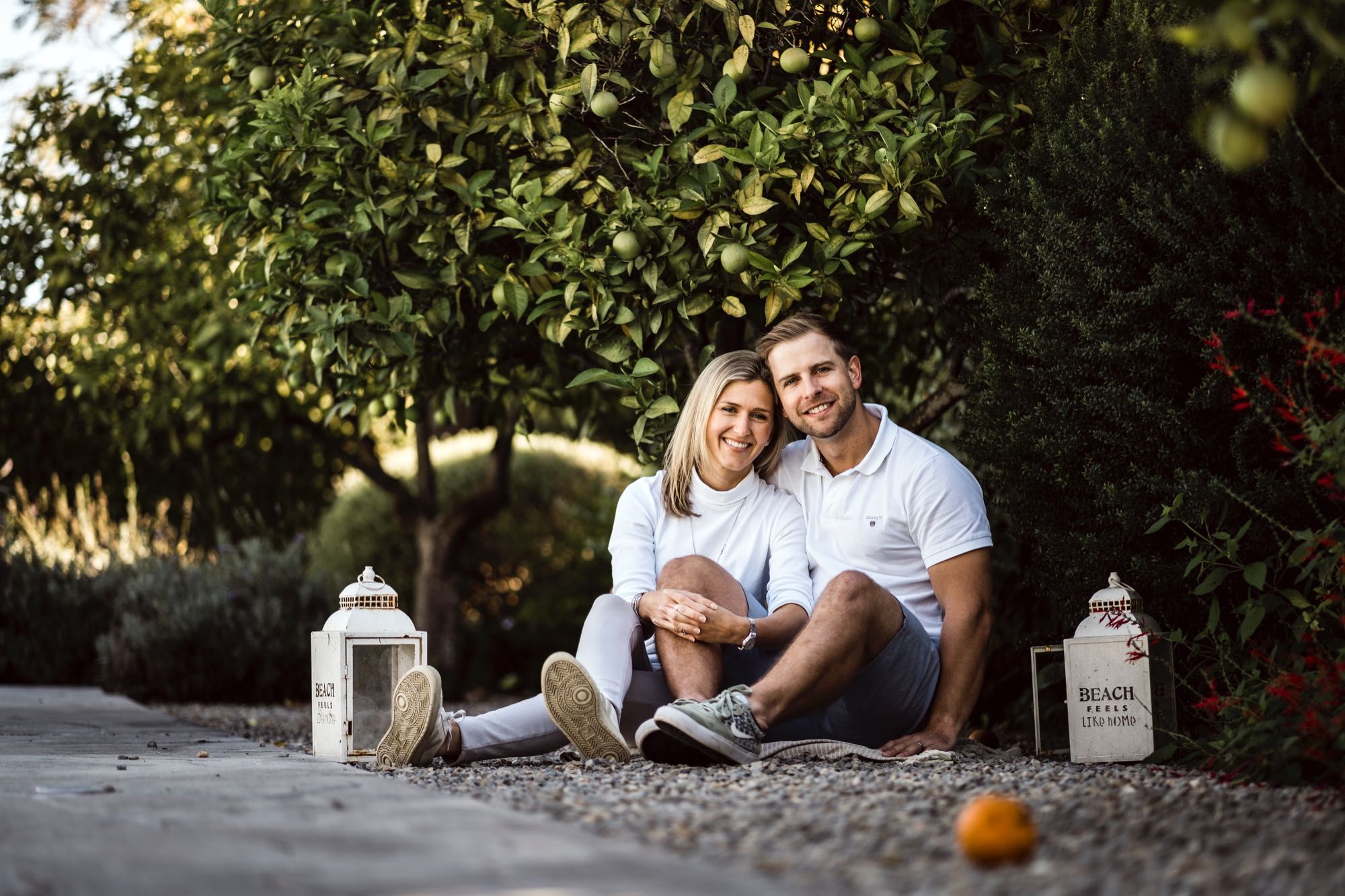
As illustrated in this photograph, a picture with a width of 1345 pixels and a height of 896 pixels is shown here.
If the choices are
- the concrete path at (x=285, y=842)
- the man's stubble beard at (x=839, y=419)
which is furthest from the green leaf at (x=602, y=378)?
the concrete path at (x=285, y=842)

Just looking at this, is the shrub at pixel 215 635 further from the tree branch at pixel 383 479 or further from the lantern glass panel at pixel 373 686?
the lantern glass panel at pixel 373 686

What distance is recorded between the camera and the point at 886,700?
3695 millimetres

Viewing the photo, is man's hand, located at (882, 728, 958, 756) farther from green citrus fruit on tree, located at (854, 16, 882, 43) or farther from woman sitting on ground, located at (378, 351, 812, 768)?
green citrus fruit on tree, located at (854, 16, 882, 43)

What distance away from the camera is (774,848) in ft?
6.82

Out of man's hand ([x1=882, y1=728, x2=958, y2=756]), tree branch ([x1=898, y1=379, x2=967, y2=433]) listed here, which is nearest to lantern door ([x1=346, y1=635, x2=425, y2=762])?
man's hand ([x1=882, y1=728, x2=958, y2=756])

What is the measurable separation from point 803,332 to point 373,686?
164 centimetres

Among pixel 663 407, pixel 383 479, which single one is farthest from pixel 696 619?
pixel 383 479

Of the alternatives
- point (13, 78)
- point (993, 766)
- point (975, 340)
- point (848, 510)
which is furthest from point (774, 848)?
point (13, 78)

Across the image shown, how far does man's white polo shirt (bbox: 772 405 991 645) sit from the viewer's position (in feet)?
12.6

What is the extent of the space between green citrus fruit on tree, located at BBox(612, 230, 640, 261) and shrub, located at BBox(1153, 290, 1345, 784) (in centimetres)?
170

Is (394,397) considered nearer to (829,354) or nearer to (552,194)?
(552,194)

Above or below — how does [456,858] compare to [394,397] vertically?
below

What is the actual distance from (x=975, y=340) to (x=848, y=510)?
2.27 ft

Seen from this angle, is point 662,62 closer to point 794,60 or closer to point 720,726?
point 794,60
